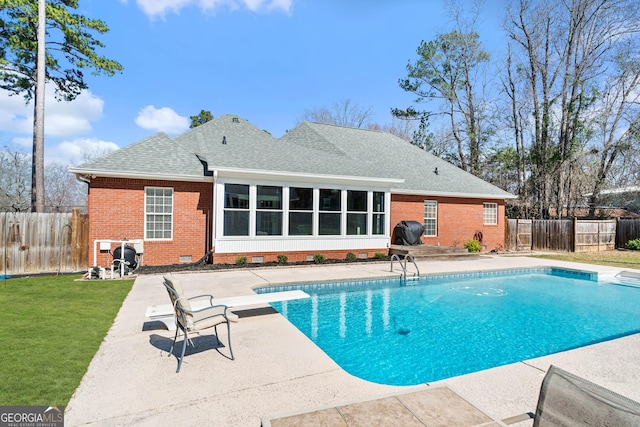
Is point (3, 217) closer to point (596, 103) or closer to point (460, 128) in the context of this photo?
point (460, 128)

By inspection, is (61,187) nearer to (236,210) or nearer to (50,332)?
(236,210)

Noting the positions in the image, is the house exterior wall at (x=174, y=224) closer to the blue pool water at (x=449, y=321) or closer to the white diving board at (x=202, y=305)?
the blue pool water at (x=449, y=321)

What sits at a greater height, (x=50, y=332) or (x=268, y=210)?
(x=268, y=210)

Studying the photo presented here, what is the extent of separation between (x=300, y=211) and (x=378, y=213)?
3947 millimetres

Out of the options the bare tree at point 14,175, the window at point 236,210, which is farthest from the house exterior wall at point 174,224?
the bare tree at point 14,175

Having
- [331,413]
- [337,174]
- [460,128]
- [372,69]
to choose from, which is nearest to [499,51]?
[460,128]

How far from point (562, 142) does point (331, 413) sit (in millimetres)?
31690

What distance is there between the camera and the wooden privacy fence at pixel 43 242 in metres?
11.0

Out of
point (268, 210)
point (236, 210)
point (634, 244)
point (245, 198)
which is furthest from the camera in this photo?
point (634, 244)

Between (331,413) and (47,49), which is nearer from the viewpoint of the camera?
(331,413)

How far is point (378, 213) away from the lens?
1602cm

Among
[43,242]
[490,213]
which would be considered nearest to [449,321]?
[43,242]

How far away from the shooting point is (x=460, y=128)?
33.2 metres

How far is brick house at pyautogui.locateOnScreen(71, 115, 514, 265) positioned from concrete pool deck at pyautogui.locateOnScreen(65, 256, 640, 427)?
680 cm
